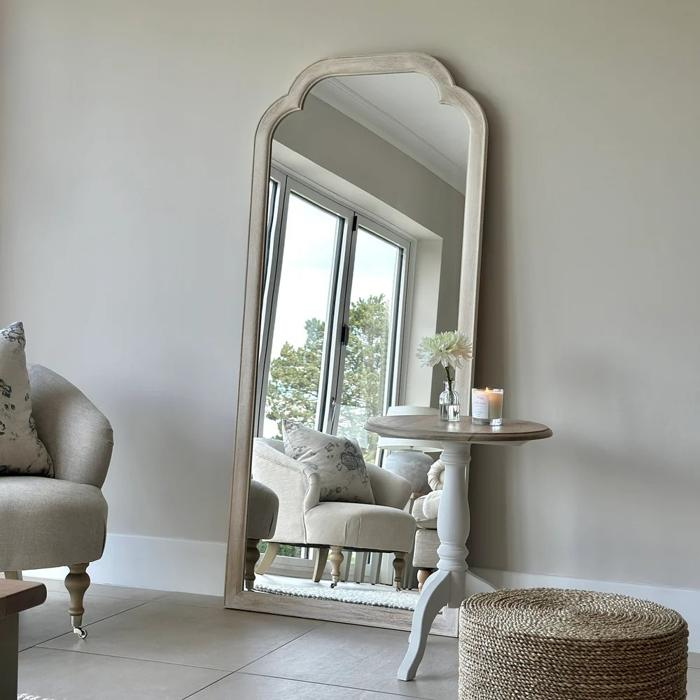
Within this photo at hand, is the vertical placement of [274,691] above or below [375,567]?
below

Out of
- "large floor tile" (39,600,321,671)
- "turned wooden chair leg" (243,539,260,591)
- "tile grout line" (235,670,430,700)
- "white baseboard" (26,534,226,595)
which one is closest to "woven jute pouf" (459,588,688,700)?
"tile grout line" (235,670,430,700)

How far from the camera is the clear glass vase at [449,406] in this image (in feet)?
9.34

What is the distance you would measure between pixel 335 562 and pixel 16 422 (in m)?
1.14

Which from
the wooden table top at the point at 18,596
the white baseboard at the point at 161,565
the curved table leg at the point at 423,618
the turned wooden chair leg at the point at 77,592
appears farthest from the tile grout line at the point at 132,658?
the wooden table top at the point at 18,596

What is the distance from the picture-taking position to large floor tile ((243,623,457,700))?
2492 millimetres

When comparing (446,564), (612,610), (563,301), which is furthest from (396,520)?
(612,610)

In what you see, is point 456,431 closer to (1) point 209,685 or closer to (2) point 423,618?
(2) point 423,618

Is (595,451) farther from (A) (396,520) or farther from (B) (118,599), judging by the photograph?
(B) (118,599)

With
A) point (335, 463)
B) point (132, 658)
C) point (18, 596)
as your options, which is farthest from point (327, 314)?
point (18, 596)

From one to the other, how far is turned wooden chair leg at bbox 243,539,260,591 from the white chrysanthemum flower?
946 millimetres

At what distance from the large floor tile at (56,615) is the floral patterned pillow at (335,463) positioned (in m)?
0.78

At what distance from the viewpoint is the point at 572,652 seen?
1.82m

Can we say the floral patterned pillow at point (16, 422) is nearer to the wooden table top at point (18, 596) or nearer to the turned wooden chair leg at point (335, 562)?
the turned wooden chair leg at point (335, 562)

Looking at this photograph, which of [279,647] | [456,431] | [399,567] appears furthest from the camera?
[399,567]
